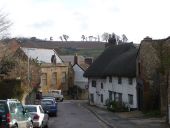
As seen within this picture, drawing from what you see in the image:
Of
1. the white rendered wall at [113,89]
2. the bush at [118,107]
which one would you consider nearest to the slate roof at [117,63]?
the white rendered wall at [113,89]

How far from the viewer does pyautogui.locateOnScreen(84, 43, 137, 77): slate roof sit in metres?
58.1

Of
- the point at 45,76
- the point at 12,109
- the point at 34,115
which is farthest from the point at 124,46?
the point at 12,109

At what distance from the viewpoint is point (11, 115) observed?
22.7 m

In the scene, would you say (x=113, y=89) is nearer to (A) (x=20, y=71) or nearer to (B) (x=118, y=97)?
(B) (x=118, y=97)

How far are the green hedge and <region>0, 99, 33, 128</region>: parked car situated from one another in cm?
1869

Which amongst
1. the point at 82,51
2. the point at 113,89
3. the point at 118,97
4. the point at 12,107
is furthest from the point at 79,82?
the point at 12,107

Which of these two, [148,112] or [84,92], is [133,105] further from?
[84,92]

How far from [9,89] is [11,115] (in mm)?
21935

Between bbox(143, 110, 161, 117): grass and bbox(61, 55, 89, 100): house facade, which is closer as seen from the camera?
bbox(143, 110, 161, 117): grass

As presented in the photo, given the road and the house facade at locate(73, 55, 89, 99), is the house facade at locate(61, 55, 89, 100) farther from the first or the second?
the road

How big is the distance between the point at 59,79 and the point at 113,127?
70.6 m

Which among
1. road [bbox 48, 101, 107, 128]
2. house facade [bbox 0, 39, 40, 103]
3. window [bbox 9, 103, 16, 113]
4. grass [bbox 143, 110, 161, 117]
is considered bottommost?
road [bbox 48, 101, 107, 128]

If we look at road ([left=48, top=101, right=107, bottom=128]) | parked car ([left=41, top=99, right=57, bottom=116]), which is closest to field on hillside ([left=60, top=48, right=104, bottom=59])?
road ([left=48, top=101, right=107, bottom=128])

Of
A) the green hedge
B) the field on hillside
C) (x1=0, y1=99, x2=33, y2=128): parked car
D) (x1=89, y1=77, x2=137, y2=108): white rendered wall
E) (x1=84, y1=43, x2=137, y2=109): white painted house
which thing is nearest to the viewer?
(x1=0, y1=99, x2=33, y2=128): parked car
